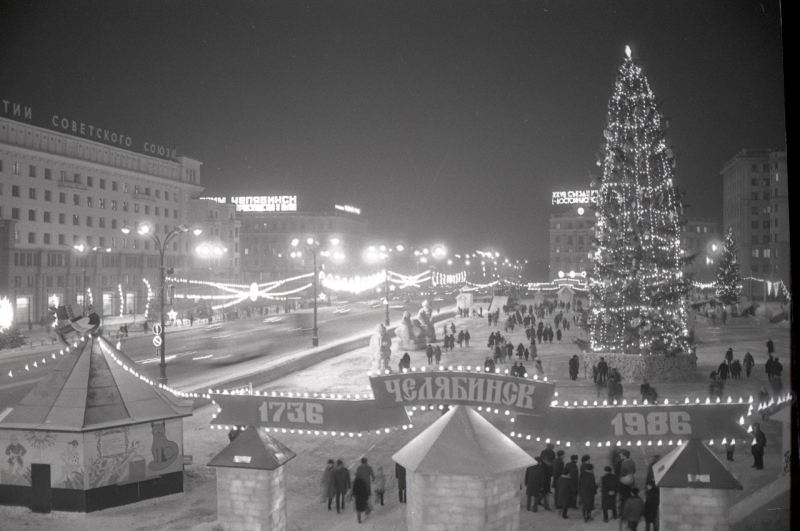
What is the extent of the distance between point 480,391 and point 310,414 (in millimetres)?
3388

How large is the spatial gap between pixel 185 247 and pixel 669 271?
7145 cm

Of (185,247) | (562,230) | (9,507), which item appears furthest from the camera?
(562,230)

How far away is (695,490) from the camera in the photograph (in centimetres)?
1110

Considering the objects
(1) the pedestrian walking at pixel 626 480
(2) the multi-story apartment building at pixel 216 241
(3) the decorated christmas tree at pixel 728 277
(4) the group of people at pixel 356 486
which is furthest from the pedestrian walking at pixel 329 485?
(2) the multi-story apartment building at pixel 216 241

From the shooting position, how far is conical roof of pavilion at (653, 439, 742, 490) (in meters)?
11.0

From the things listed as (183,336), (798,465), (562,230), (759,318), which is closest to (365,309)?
(183,336)

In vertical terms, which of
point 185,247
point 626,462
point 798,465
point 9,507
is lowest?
point 9,507

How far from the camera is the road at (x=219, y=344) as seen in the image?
32.4 metres

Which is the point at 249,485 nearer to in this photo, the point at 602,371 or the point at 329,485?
the point at 329,485

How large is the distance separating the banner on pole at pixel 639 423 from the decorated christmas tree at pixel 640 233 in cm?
1822

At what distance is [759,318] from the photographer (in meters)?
56.8

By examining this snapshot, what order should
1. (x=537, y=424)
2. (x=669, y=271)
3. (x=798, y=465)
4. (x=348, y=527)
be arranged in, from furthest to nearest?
(x=669, y=271)
(x=348, y=527)
(x=537, y=424)
(x=798, y=465)

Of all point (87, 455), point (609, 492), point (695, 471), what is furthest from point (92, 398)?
point (695, 471)

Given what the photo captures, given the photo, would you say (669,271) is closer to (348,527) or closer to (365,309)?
(348,527)
